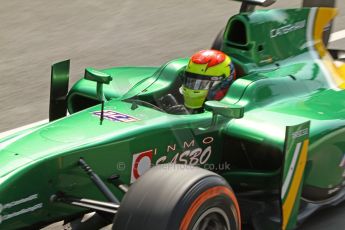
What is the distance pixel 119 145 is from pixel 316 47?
249 centimetres

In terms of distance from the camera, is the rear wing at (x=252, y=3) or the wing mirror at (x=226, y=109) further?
the rear wing at (x=252, y=3)

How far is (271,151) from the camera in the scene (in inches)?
187

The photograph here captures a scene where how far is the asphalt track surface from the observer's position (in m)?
8.08

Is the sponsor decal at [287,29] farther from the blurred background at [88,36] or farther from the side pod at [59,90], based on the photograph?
the blurred background at [88,36]

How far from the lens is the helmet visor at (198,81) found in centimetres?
513

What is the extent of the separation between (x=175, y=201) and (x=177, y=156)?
3.20 ft

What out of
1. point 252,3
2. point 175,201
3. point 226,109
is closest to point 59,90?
point 226,109

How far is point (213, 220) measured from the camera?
13.3 ft

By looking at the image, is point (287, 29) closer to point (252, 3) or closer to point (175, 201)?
point (252, 3)

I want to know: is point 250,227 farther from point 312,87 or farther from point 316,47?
point 316,47

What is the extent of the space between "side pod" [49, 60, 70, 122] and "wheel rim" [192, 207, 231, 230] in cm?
206

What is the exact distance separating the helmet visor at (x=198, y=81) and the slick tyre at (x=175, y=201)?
4.18ft

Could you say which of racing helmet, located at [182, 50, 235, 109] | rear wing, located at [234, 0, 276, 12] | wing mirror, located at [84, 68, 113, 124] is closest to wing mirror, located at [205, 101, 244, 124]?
racing helmet, located at [182, 50, 235, 109]

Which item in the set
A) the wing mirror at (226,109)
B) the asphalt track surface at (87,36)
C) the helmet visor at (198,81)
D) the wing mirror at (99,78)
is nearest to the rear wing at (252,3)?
the helmet visor at (198,81)
